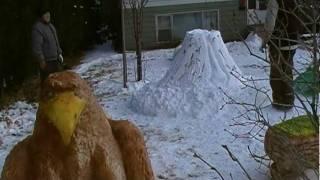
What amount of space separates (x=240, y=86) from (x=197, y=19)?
28.9 feet

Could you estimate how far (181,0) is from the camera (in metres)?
17.7

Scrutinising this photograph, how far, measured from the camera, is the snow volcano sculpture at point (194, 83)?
8.90 meters

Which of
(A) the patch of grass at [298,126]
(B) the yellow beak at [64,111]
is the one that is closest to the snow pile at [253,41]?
(A) the patch of grass at [298,126]

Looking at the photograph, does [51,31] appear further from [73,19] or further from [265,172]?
[73,19]

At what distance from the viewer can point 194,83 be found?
931cm

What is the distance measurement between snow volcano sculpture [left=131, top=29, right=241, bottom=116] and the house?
759 centimetres

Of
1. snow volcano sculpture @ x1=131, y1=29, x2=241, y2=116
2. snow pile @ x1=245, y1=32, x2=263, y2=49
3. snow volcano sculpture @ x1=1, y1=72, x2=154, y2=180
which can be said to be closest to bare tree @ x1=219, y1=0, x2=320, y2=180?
snow volcano sculpture @ x1=131, y1=29, x2=241, y2=116

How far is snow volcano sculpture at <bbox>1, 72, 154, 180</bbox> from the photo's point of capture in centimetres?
351

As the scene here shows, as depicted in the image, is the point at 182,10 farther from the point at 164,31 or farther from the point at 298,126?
the point at 298,126

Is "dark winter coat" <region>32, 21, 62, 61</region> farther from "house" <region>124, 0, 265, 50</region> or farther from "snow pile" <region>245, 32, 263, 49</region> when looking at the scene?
"house" <region>124, 0, 265, 50</region>

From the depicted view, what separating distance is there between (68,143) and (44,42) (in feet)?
21.7

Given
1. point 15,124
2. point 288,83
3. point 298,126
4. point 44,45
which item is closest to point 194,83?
point 44,45

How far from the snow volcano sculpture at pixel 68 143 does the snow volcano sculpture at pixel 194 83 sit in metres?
5.11

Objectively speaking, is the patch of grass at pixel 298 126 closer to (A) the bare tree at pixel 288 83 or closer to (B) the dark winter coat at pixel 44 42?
(A) the bare tree at pixel 288 83
